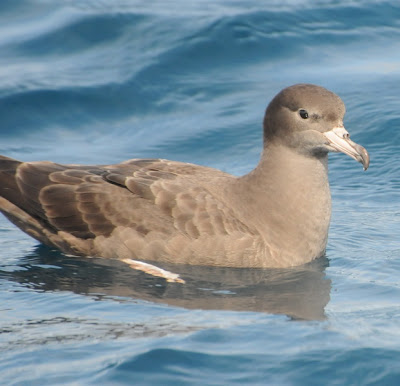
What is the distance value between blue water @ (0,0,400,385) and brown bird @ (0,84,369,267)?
164 mm

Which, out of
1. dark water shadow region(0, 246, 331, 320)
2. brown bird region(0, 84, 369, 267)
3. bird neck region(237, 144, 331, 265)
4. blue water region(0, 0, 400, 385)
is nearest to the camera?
blue water region(0, 0, 400, 385)

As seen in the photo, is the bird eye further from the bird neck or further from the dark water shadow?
the dark water shadow

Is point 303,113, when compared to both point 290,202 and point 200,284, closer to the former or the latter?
point 290,202

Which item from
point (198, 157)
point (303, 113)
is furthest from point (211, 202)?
point (198, 157)

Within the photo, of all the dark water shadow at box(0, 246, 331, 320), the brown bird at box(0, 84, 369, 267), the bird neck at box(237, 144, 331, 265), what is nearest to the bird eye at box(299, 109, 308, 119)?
the brown bird at box(0, 84, 369, 267)

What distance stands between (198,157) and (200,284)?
3.46 meters

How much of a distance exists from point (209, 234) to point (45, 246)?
148 centimetres

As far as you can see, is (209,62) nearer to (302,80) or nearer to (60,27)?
(302,80)

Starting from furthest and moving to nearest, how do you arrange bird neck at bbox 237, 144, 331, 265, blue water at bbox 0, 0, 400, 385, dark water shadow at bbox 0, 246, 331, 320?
bird neck at bbox 237, 144, 331, 265 < dark water shadow at bbox 0, 246, 331, 320 < blue water at bbox 0, 0, 400, 385

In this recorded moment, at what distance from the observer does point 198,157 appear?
9867mm

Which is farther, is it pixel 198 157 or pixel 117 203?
pixel 198 157

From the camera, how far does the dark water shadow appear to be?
6129 mm

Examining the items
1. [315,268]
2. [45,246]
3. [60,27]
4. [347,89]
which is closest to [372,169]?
[347,89]

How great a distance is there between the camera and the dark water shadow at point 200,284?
613cm
